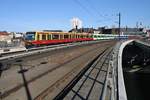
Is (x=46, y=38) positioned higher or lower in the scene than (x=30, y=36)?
lower

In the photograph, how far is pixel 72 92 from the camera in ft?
36.4

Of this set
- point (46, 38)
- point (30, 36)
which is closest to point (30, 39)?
point (30, 36)

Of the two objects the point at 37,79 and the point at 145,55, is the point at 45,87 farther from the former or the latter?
the point at 145,55

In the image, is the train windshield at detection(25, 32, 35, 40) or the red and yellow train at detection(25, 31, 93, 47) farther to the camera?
the red and yellow train at detection(25, 31, 93, 47)

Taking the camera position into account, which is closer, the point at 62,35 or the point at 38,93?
the point at 38,93

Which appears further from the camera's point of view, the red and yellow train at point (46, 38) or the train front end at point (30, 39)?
the red and yellow train at point (46, 38)

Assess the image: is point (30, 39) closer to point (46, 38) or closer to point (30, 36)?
point (30, 36)

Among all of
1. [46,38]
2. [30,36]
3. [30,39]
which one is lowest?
[30,39]

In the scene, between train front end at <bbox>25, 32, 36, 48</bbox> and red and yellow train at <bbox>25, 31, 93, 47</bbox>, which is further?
red and yellow train at <bbox>25, 31, 93, 47</bbox>

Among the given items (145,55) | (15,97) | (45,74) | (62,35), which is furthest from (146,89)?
(145,55)

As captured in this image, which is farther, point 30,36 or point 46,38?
point 46,38

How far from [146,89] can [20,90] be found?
22680 mm

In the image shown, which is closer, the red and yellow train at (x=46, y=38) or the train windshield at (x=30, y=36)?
the train windshield at (x=30, y=36)

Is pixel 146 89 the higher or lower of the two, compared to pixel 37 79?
lower
